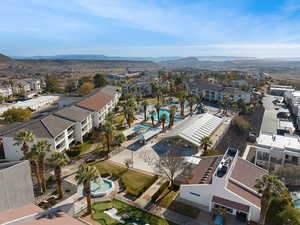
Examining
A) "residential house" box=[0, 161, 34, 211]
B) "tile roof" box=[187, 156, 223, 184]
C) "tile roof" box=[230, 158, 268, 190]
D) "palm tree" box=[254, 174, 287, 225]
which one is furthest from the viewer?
"tile roof" box=[187, 156, 223, 184]

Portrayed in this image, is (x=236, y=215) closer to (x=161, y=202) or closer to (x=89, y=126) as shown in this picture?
(x=161, y=202)

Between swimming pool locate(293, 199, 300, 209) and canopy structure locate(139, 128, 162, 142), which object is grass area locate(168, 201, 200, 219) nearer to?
swimming pool locate(293, 199, 300, 209)

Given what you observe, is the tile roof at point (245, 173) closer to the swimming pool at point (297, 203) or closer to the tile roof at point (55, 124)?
the swimming pool at point (297, 203)

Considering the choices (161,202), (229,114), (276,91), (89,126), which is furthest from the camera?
(276,91)

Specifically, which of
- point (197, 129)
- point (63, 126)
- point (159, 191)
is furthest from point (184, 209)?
point (63, 126)

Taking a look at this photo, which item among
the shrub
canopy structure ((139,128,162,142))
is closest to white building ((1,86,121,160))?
canopy structure ((139,128,162,142))

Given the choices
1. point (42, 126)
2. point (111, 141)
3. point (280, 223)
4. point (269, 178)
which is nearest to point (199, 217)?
point (280, 223)
